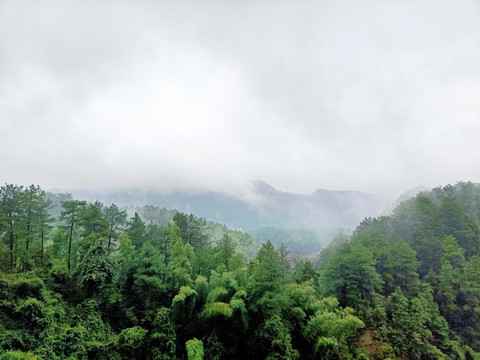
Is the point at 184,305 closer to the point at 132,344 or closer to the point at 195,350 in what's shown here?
the point at 195,350

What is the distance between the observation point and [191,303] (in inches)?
1109

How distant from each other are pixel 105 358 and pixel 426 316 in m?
39.8


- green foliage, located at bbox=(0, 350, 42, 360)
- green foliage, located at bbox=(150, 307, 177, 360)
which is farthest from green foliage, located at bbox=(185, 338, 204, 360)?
green foliage, located at bbox=(0, 350, 42, 360)

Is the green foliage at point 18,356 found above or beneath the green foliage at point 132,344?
above

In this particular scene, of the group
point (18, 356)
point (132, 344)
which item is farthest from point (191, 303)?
point (18, 356)

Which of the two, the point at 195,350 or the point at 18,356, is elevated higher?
the point at 18,356

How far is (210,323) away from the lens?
2794 centimetres

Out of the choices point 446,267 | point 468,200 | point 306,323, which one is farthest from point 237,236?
point 306,323

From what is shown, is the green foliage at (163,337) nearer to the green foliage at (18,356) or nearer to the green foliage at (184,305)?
the green foliage at (184,305)

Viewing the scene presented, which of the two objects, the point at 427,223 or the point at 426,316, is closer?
the point at 426,316

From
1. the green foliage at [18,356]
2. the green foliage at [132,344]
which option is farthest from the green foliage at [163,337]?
the green foliage at [18,356]

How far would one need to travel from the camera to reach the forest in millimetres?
24109

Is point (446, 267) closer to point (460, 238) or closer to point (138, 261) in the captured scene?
point (460, 238)

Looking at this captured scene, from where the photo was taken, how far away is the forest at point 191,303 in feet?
79.1
